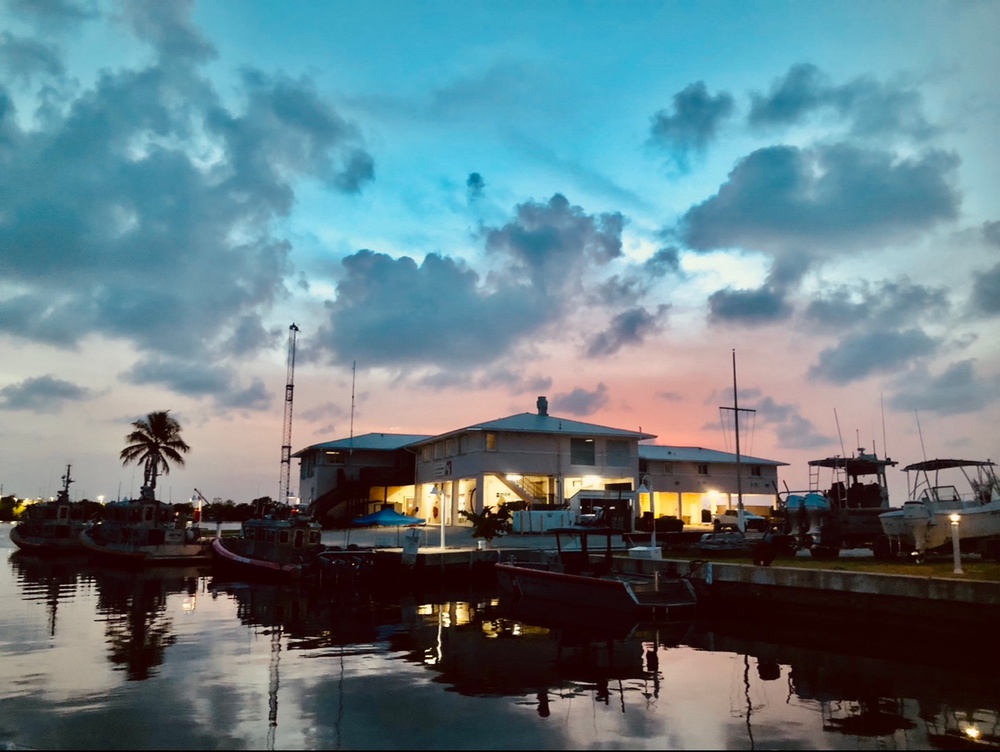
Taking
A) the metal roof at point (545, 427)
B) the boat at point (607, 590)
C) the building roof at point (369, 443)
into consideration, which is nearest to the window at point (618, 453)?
the metal roof at point (545, 427)

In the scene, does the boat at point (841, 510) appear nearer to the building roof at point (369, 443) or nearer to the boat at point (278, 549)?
the boat at point (278, 549)

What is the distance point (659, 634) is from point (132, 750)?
13.6m

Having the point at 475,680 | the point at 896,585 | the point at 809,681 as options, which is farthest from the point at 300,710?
the point at 896,585

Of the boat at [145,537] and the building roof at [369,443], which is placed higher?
the building roof at [369,443]

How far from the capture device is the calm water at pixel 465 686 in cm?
1074

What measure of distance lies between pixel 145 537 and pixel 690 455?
39.5m

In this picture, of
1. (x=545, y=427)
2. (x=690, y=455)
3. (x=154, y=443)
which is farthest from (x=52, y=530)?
(x=690, y=455)

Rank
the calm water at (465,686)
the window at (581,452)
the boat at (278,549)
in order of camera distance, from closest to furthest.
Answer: the calm water at (465,686)
the boat at (278,549)
the window at (581,452)

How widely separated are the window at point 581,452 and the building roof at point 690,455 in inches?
257

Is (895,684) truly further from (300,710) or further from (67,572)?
(67,572)

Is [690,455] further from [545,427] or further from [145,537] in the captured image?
[145,537]

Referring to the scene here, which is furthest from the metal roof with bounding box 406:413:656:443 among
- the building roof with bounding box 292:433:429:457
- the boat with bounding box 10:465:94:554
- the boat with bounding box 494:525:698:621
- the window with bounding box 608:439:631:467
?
the boat with bounding box 10:465:94:554

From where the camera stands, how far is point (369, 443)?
63750 mm

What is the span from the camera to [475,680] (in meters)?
14.3
